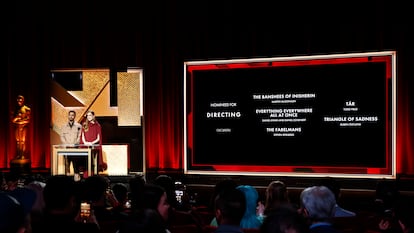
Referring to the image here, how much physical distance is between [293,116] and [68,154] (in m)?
3.72

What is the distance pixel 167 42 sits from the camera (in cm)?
920

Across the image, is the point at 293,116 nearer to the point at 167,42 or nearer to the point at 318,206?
the point at 167,42

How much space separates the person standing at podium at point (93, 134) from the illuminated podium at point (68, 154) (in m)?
0.12

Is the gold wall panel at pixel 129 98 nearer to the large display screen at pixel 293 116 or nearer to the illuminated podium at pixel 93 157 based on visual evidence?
the illuminated podium at pixel 93 157

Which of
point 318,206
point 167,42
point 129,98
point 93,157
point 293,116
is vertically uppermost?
point 167,42

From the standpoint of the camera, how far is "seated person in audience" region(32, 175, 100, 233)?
2377 mm

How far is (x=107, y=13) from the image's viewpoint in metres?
9.52

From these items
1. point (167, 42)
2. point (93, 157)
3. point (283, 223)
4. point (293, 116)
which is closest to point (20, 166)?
point (93, 157)

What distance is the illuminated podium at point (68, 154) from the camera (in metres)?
8.70

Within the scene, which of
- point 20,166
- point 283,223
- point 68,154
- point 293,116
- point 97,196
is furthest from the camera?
point 20,166

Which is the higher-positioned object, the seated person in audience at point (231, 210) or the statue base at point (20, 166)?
the seated person in audience at point (231, 210)

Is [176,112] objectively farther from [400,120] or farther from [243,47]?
[400,120]

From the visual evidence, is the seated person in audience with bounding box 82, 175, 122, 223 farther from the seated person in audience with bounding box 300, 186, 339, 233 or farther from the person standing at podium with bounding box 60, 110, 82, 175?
the person standing at podium with bounding box 60, 110, 82, 175

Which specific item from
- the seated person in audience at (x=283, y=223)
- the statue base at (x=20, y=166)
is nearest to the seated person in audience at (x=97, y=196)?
the seated person in audience at (x=283, y=223)
